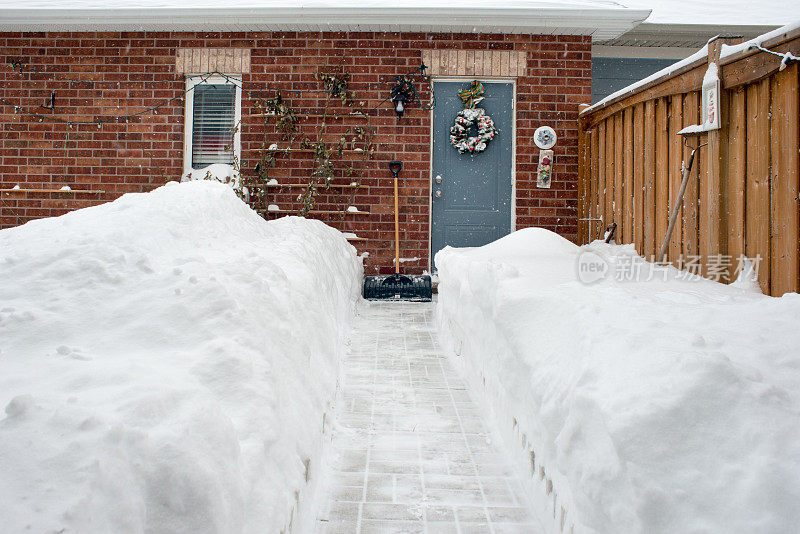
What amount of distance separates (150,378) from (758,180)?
296 centimetres

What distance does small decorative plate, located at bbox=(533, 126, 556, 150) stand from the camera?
627 centimetres

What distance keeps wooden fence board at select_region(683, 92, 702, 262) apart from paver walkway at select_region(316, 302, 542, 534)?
67.7 inches

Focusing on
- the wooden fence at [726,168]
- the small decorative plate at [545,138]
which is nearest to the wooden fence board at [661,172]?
the wooden fence at [726,168]

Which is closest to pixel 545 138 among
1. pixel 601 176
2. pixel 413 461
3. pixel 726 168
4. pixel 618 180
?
pixel 601 176

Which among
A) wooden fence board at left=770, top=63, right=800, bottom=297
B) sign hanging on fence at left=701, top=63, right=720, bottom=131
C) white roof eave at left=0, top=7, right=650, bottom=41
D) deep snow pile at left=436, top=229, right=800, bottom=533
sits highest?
white roof eave at left=0, top=7, right=650, bottom=41

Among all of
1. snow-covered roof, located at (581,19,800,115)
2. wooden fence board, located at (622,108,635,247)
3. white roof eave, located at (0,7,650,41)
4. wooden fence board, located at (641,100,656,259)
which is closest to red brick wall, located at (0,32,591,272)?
white roof eave, located at (0,7,650,41)

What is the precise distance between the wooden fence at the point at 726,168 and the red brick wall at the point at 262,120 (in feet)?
5.70

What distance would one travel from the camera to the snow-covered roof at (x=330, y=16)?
583 centimetres

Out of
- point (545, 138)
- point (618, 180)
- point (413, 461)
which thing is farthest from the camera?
point (545, 138)

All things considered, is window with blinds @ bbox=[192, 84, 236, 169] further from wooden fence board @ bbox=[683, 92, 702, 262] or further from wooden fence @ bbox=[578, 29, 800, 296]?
wooden fence board @ bbox=[683, 92, 702, 262]

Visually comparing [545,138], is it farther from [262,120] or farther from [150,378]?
[150,378]

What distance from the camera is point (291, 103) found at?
20.7 ft

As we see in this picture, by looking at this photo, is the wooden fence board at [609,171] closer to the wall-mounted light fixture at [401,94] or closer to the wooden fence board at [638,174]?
the wooden fence board at [638,174]

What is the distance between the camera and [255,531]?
1047mm
